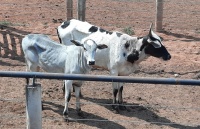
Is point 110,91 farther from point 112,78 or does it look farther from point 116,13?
point 116,13

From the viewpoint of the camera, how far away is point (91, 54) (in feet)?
24.3

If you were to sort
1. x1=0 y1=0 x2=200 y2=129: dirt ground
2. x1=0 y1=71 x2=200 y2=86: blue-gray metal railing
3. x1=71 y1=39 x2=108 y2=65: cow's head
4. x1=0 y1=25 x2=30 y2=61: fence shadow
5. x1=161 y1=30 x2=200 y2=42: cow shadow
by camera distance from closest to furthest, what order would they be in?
x1=0 y1=71 x2=200 y2=86: blue-gray metal railing, x1=71 y1=39 x2=108 y2=65: cow's head, x1=0 y1=0 x2=200 y2=129: dirt ground, x1=0 y1=25 x2=30 y2=61: fence shadow, x1=161 y1=30 x2=200 y2=42: cow shadow

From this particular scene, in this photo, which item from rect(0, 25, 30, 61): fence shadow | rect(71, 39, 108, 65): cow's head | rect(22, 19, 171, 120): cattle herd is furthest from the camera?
rect(0, 25, 30, 61): fence shadow

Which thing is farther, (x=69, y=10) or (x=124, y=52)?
(x=69, y=10)

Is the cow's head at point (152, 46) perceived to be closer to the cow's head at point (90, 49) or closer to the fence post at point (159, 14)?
the cow's head at point (90, 49)

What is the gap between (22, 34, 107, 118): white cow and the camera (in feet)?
24.7

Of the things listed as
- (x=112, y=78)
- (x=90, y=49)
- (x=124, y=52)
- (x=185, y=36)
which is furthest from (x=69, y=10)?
(x=112, y=78)

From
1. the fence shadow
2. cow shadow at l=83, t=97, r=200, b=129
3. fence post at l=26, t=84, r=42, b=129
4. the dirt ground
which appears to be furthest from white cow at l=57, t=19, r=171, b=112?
fence post at l=26, t=84, r=42, b=129

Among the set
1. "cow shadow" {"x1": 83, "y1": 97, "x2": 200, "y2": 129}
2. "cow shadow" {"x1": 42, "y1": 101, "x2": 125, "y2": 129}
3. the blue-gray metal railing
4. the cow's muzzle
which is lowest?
"cow shadow" {"x1": 83, "y1": 97, "x2": 200, "y2": 129}

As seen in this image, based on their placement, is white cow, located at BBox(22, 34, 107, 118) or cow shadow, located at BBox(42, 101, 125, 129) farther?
white cow, located at BBox(22, 34, 107, 118)

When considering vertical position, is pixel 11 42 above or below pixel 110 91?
above

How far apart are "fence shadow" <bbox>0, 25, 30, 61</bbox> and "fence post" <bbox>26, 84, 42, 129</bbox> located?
22.1ft

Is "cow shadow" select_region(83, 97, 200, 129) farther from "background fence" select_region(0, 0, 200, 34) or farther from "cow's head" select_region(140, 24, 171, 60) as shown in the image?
"background fence" select_region(0, 0, 200, 34)

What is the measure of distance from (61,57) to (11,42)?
13.4ft
